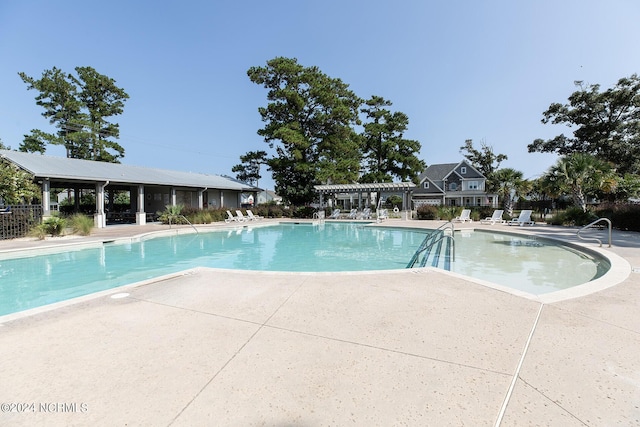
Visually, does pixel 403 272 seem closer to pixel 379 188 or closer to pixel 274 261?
pixel 274 261

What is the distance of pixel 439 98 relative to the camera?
75.6 ft

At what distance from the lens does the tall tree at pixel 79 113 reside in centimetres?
3059

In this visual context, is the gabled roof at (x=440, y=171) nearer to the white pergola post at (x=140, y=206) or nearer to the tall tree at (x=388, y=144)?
the tall tree at (x=388, y=144)

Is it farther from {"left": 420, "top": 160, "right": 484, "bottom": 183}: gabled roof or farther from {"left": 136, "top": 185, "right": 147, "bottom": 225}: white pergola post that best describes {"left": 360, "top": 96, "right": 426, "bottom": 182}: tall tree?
{"left": 136, "top": 185, "right": 147, "bottom": 225}: white pergola post

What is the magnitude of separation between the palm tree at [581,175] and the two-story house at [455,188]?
75.4 ft

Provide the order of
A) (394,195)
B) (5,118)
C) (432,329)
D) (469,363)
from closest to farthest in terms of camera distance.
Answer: (469,363)
(432,329)
(5,118)
(394,195)

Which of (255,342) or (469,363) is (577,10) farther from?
(255,342)

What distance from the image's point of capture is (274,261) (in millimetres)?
10055

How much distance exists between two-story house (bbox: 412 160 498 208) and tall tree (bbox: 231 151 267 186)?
73.8ft

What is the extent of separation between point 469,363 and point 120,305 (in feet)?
14.2

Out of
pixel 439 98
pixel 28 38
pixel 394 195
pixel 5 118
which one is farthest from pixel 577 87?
pixel 5 118

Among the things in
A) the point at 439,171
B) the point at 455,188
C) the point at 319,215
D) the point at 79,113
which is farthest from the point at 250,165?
the point at 455,188

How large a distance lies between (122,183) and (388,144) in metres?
23.7

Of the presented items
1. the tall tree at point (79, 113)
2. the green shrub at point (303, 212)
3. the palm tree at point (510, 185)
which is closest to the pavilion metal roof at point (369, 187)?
the green shrub at point (303, 212)
